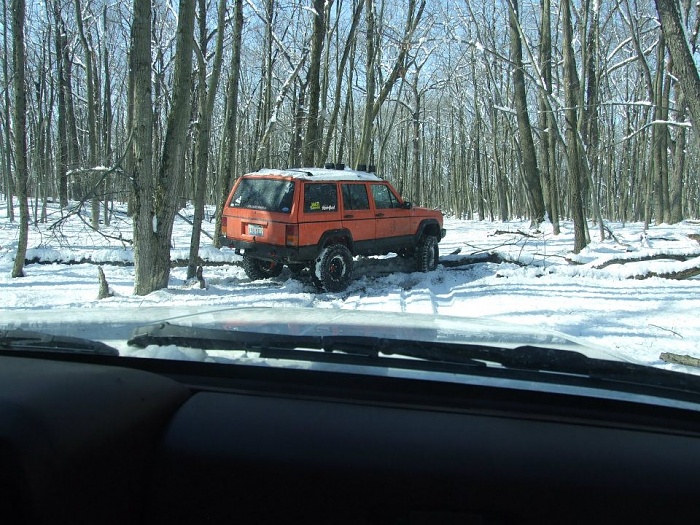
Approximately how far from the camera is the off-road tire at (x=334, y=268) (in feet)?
34.5

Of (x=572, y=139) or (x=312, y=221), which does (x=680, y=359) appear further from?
(x=572, y=139)

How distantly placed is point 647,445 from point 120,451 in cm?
154

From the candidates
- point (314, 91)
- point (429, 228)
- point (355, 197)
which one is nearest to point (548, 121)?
point (314, 91)

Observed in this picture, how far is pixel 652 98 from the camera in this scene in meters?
26.7

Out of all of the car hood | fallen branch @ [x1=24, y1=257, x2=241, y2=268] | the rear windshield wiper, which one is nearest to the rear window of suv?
fallen branch @ [x1=24, y1=257, x2=241, y2=268]

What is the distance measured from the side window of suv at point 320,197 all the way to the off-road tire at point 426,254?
2.74 m

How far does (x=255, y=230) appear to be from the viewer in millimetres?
10562

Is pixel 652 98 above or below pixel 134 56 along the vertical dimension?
above

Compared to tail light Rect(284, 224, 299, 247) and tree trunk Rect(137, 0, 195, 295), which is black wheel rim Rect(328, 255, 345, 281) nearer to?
tail light Rect(284, 224, 299, 247)

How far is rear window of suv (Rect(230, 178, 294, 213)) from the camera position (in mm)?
10336

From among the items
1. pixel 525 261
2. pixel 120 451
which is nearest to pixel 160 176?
pixel 525 261

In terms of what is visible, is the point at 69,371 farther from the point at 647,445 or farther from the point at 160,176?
the point at 160,176

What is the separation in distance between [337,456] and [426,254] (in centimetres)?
1132

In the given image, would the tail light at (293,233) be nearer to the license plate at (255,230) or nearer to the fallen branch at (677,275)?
the license plate at (255,230)
